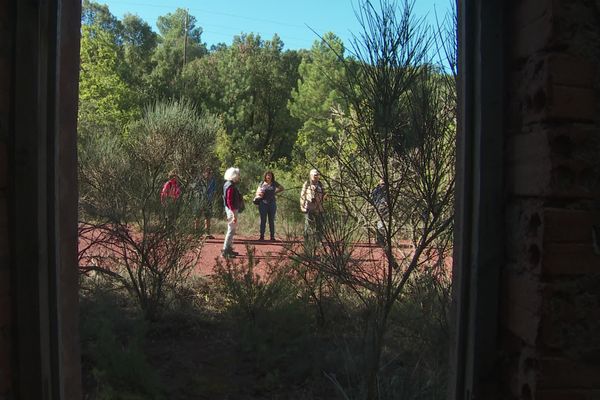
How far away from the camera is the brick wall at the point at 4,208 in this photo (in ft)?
5.21

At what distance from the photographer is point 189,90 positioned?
40.8 m

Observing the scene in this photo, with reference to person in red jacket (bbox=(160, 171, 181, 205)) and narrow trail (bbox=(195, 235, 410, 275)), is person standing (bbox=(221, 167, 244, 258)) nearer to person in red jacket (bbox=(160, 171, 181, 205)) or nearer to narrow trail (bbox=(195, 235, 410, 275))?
narrow trail (bbox=(195, 235, 410, 275))

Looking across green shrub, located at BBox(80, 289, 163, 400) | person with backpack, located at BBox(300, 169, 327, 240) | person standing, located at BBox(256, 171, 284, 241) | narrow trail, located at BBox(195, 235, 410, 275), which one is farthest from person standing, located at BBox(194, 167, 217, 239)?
person with backpack, located at BBox(300, 169, 327, 240)

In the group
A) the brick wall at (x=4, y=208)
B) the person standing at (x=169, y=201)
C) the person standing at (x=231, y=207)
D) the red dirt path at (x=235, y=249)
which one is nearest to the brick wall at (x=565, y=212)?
the brick wall at (x=4, y=208)

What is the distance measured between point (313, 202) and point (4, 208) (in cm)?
409

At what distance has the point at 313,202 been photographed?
5.56 m

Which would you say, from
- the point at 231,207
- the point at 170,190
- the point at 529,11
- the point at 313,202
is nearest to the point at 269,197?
the point at 231,207

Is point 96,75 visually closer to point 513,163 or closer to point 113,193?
point 113,193

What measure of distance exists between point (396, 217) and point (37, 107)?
3.66 metres

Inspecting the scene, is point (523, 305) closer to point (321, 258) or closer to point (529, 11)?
point (529, 11)

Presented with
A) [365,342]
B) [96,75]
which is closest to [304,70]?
[96,75]

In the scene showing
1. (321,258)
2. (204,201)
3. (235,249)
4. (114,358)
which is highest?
(204,201)

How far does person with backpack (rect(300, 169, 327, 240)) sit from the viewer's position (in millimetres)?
5359

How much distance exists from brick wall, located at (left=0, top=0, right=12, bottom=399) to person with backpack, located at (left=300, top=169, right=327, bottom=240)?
3774mm
